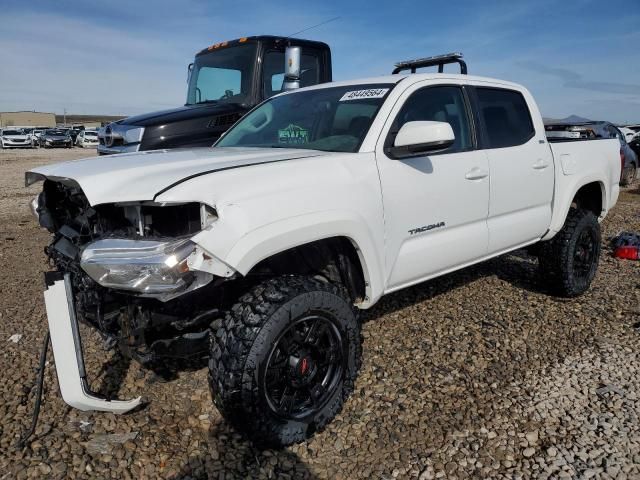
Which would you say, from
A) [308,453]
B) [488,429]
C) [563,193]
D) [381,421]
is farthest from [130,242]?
[563,193]

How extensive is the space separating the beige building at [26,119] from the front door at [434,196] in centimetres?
9818

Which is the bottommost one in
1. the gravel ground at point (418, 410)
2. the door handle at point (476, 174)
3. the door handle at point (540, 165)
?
the gravel ground at point (418, 410)

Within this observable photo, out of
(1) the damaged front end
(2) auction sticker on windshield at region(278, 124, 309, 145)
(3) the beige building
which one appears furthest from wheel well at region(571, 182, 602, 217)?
(3) the beige building

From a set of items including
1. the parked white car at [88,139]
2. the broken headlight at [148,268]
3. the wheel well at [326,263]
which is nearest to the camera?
the broken headlight at [148,268]

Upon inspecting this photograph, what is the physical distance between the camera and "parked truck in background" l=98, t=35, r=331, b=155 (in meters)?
5.71

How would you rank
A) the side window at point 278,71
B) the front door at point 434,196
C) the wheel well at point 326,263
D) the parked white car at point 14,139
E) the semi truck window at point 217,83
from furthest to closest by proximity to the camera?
the parked white car at point 14,139 < the semi truck window at point 217,83 < the side window at point 278,71 < the front door at point 434,196 < the wheel well at point 326,263

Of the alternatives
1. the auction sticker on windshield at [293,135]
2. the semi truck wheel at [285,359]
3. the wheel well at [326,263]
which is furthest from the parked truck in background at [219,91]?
the semi truck wheel at [285,359]

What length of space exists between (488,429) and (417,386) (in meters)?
0.50

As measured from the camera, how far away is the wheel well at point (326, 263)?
2.61m

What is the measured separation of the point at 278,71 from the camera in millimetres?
6266

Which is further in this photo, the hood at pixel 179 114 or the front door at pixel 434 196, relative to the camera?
the hood at pixel 179 114

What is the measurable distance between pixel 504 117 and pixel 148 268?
117 inches

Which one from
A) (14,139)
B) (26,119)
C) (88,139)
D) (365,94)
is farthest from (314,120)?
(26,119)

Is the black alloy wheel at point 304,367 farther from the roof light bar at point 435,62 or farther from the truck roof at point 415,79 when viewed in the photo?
the roof light bar at point 435,62
